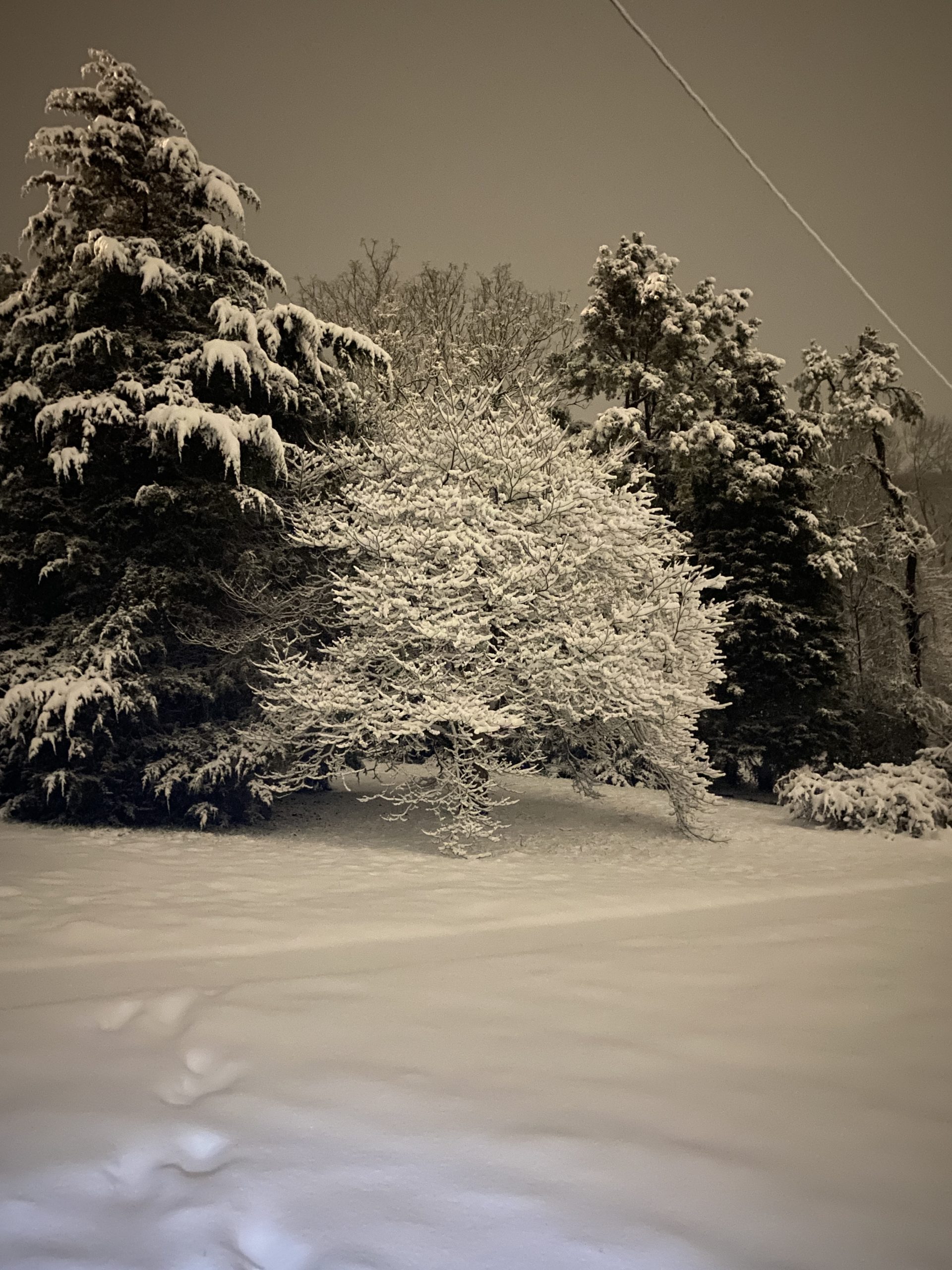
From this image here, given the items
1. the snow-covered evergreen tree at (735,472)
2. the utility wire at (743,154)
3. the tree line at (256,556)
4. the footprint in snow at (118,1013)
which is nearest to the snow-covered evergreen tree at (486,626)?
the tree line at (256,556)

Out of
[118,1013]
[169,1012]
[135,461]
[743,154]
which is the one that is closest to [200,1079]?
[169,1012]

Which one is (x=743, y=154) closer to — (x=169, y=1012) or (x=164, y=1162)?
(x=169, y=1012)

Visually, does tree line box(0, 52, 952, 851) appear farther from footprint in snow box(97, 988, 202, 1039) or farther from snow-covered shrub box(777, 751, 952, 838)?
footprint in snow box(97, 988, 202, 1039)

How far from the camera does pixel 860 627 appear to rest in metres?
21.9

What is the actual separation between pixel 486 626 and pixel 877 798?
593 cm

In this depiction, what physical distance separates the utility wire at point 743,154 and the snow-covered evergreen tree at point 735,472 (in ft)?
24.8

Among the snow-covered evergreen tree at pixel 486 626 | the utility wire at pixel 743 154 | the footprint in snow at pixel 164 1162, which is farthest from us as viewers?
the snow-covered evergreen tree at pixel 486 626

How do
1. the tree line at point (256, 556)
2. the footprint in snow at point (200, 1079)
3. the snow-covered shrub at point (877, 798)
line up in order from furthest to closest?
the snow-covered shrub at point (877, 798) < the tree line at point (256, 556) < the footprint in snow at point (200, 1079)

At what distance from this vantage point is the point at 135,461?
9688mm

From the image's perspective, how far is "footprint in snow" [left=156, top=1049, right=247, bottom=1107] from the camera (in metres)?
2.97

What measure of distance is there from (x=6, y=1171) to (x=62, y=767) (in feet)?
23.7

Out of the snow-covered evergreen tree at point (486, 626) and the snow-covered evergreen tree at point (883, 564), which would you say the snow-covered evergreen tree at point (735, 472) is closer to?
the snow-covered evergreen tree at point (883, 564)

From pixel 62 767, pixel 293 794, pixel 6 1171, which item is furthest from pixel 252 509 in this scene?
pixel 6 1171

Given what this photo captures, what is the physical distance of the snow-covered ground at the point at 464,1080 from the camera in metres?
2.25
